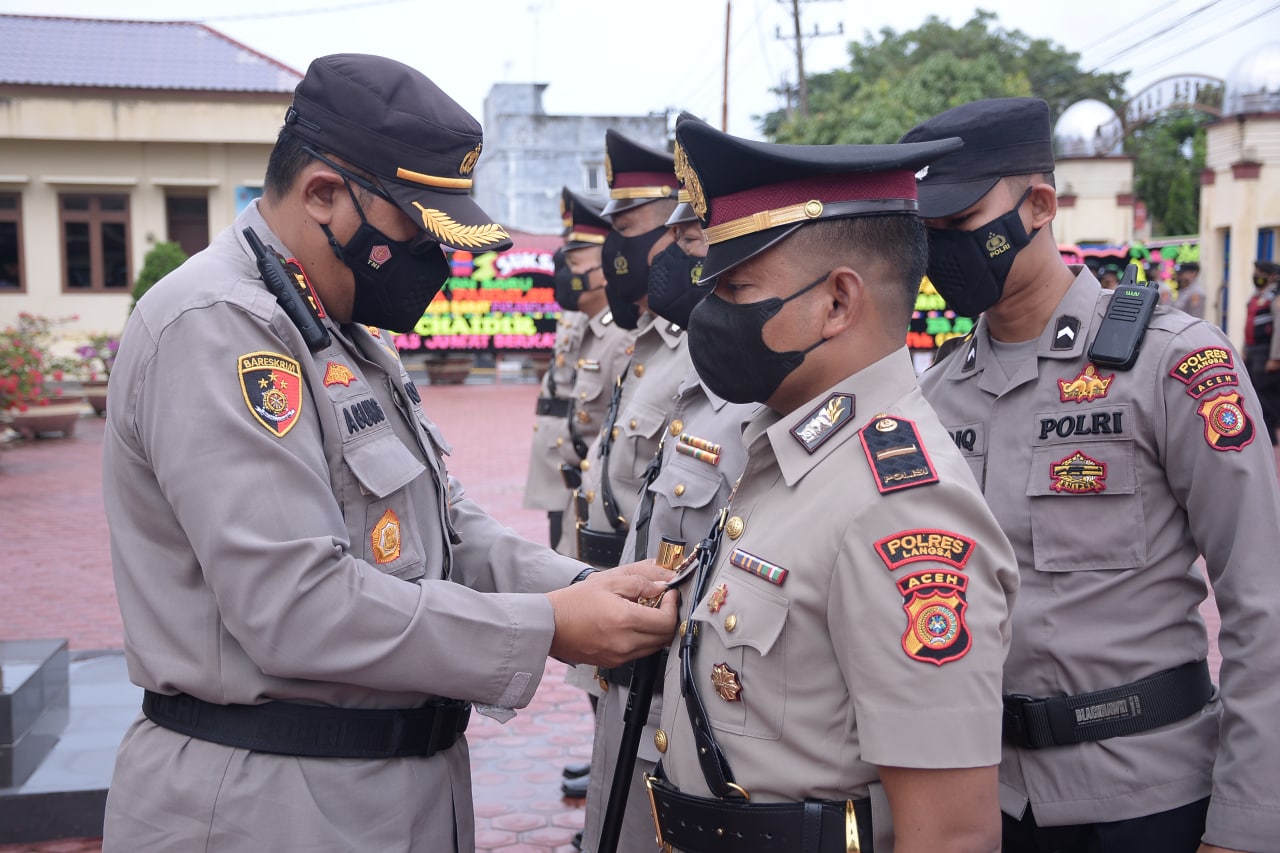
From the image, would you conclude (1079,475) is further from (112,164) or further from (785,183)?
(112,164)

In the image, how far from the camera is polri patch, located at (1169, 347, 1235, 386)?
2336 millimetres

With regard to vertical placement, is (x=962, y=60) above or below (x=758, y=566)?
above

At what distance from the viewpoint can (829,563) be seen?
71.1 inches

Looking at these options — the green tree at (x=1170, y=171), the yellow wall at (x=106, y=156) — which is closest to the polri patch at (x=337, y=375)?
the yellow wall at (x=106, y=156)

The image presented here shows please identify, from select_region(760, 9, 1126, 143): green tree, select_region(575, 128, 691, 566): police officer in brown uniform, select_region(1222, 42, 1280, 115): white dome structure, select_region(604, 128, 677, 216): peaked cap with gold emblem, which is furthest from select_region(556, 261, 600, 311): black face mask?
select_region(760, 9, 1126, 143): green tree

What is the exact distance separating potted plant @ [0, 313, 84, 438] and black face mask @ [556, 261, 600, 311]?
9455 millimetres

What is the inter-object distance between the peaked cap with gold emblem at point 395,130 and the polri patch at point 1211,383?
1.47 metres

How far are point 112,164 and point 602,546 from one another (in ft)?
73.7

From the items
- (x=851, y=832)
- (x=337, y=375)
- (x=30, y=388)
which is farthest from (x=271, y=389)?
(x=30, y=388)

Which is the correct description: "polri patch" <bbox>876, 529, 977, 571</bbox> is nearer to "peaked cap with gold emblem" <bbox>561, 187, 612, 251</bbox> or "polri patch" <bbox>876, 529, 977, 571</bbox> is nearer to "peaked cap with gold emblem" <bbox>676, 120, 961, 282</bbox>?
"peaked cap with gold emblem" <bbox>676, 120, 961, 282</bbox>

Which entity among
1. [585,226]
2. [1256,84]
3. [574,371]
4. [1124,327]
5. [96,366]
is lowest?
[96,366]

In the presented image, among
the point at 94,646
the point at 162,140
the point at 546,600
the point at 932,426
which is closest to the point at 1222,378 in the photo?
the point at 932,426

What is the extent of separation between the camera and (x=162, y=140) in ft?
74.5

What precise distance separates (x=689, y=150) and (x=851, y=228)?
1.07 feet
